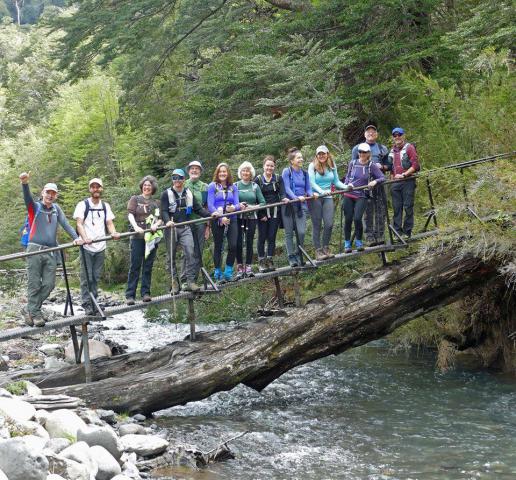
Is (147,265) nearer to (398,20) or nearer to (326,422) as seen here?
(326,422)

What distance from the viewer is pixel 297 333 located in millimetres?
11391

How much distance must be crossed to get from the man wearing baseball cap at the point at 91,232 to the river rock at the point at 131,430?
1.66 meters

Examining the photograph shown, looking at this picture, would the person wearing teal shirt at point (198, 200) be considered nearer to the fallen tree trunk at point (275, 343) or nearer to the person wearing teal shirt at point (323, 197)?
the fallen tree trunk at point (275, 343)

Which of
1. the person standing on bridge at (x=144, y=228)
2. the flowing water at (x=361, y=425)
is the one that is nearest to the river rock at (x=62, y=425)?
the flowing water at (x=361, y=425)

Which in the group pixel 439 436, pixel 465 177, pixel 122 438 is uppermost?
pixel 465 177

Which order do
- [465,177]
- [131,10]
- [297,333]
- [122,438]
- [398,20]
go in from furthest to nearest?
[131,10], [398,20], [465,177], [297,333], [122,438]

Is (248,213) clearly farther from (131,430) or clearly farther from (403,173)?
(131,430)

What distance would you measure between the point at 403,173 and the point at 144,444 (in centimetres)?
595

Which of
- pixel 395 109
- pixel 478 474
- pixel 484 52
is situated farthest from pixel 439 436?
pixel 395 109

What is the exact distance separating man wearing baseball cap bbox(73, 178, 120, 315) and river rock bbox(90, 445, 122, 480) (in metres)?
2.95

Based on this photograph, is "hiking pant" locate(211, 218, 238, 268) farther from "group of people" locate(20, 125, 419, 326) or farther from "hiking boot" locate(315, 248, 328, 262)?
"hiking boot" locate(315, 248, 328, 262)

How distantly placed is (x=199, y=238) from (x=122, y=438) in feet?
11.1

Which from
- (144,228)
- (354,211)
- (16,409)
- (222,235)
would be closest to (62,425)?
(16,409)

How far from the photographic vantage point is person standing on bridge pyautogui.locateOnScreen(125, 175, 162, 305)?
1066cm
